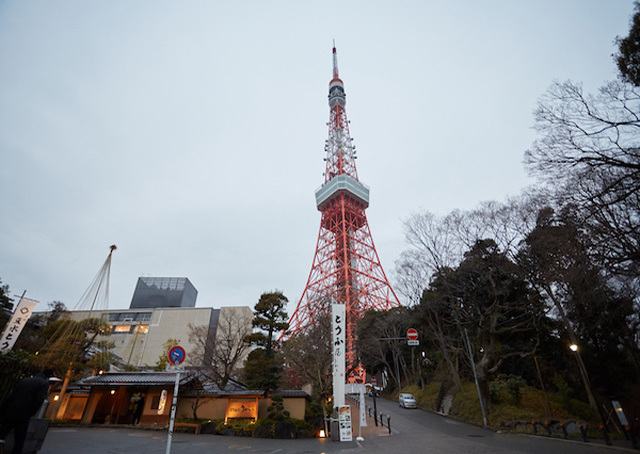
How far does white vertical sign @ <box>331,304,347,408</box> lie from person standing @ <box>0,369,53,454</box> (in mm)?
7359

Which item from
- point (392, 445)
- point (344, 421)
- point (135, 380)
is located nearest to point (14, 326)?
point (135, 380)

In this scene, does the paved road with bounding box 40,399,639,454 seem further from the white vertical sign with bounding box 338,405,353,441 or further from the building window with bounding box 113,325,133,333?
the building window with bounding box 113,325,133,333

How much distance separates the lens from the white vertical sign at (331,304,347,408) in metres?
9.65

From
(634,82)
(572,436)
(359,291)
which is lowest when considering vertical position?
(572,436)

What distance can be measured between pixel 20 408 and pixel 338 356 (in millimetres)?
7723

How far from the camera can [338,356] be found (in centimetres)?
1007

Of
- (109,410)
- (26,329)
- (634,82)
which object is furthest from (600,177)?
(26,329)

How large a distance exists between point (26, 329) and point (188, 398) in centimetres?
1582

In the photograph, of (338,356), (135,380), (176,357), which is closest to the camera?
(176,357)

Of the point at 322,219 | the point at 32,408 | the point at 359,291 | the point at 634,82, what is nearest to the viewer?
the point at 32,408

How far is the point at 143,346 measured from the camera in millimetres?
38375

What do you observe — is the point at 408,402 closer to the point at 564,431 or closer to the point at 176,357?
the point at 564,431

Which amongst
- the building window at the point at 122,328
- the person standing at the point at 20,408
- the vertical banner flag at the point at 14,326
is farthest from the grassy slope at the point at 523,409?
the building window at the point at 122,328

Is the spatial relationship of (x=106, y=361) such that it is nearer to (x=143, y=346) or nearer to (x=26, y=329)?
(x=26, y=329)
